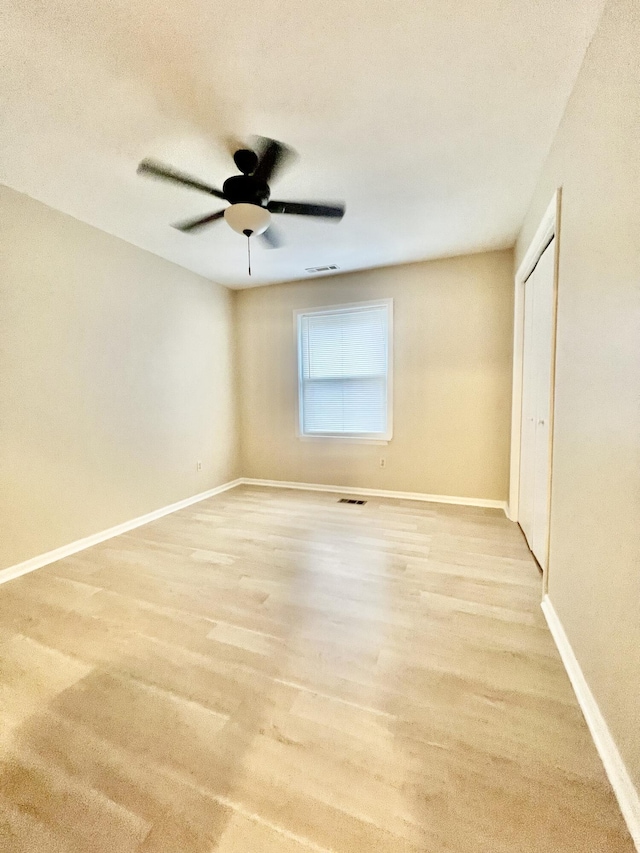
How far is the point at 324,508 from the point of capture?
3.58 meters

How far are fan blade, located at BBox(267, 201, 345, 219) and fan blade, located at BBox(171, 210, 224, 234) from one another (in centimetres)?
35

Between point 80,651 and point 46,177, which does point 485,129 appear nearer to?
point 46,177

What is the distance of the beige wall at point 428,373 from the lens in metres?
3.41

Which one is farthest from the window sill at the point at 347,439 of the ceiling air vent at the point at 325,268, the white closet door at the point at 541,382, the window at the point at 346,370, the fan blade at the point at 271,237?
the fan blade at the point at 271,237

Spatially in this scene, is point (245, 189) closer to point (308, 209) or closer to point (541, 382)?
point (308, 209)

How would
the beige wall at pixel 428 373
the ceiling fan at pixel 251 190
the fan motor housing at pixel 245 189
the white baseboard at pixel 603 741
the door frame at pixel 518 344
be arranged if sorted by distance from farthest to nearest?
the beige wall at pixel 428 373, the door frame at pixel 518 344, the fan motor housing at pixel 245 189, the ceiling fan at pixel 251 190, the white baseboard at pixel 603 741

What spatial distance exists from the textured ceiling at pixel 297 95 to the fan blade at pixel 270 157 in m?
0.26

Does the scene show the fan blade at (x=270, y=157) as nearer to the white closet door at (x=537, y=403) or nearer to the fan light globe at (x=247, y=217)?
the fan light globe at (x=247, y=217)

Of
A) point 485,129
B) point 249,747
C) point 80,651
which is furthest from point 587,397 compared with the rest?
point 80,651

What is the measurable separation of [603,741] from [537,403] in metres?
1.88

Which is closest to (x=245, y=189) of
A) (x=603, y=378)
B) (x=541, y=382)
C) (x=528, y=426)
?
(x=603, y=378)

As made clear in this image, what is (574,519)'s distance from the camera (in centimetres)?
143

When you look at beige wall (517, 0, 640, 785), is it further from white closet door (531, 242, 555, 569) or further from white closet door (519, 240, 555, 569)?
white closet door (531, 242, 555, 569)

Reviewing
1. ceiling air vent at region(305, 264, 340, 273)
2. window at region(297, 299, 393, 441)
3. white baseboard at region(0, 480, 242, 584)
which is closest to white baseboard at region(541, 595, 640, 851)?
window at region(297, 299, 393, 441)
